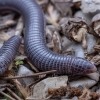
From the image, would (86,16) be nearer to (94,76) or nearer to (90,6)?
(90,6)

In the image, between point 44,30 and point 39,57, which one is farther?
point 44,30

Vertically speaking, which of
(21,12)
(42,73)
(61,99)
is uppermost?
(21,12)

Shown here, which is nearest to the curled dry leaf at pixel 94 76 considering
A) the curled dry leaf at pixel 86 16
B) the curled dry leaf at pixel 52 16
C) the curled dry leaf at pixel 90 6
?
the curled dry leaf at pixel 86 16

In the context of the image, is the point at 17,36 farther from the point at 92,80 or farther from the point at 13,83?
the point at 92,80

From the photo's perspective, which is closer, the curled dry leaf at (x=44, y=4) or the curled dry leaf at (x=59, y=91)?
the curled dry leaf at (x=59, y=91)

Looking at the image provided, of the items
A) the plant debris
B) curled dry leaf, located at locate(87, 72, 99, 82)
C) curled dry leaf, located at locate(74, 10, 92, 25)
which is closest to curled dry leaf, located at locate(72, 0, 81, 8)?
the plant debris

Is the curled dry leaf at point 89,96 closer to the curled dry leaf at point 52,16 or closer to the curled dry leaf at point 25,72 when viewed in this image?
the curled dry leaf at point 25,72

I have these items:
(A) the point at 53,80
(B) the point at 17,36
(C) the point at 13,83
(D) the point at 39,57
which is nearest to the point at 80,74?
(A) the point at 53,80
